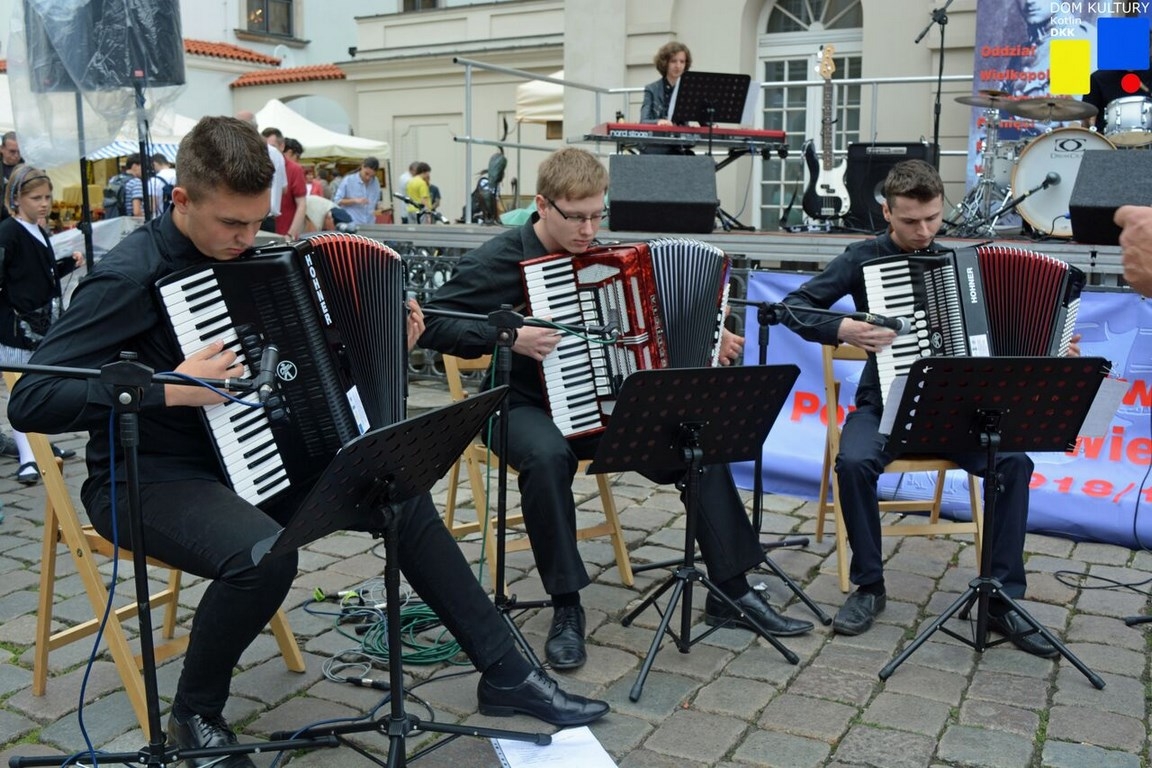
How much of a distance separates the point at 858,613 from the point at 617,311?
137cm

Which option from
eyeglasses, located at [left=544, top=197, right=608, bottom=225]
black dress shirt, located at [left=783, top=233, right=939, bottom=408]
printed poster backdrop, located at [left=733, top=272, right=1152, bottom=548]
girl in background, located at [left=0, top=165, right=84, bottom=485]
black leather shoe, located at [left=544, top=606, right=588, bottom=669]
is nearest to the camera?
black leather shoe, located at [left=544, top=606, right=588, bottom=669]

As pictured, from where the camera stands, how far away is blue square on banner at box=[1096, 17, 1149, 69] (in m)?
7.75

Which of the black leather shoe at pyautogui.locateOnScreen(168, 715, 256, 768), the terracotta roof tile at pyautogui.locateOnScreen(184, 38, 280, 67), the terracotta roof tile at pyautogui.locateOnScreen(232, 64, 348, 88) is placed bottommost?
the black leather shoe at pyautogui.locateOnScreen(168, 715, 256, 768)

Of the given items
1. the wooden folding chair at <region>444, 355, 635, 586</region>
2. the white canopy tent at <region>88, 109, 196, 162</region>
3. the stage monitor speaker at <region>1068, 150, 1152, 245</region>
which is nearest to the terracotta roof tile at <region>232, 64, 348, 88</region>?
the white canopy tent at <region>88, 109, 196, 162</region>

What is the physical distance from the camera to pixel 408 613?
12.4ft

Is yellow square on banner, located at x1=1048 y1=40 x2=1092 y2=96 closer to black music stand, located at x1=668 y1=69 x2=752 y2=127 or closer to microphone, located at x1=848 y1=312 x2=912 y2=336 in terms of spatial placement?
black music stand, located at x1=668 y1=69 x2=752 y2=127

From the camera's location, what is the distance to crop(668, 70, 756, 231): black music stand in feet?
28.1

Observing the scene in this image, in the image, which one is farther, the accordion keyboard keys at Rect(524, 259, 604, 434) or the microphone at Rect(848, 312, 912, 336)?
the microphone at Rect(848, 312, 912, 336)

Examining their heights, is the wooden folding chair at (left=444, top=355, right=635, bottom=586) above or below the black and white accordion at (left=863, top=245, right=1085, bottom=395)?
below

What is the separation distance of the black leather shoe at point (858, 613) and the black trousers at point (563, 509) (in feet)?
1.16

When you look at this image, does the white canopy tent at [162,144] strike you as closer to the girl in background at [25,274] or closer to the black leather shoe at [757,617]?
the girl in background at [25,274]

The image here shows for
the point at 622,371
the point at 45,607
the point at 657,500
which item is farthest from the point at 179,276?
the point at 657,500

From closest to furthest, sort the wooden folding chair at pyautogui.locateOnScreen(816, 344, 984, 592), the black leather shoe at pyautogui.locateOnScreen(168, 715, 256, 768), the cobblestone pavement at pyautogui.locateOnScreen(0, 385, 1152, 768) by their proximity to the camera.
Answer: the black leather shoe at pyautogui.locateOnScreen(168, 715, 256, 768), the cobblestone pavement at pyautogui.locateOnScreen(0, 385, 1152, 768), the wooden folding chair at pyautogui.locateOnScreen(816, 344, 984, 592)

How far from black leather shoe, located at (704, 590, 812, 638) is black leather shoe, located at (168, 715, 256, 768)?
65.2 inches
